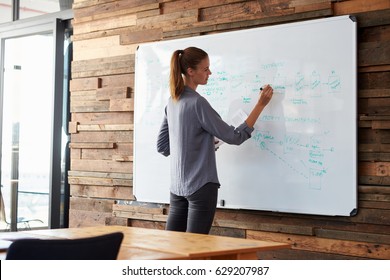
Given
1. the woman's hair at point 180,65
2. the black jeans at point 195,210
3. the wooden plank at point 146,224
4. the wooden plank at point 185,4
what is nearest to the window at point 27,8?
the wooden plank at point 185,4

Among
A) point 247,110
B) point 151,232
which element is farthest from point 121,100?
point 151,232

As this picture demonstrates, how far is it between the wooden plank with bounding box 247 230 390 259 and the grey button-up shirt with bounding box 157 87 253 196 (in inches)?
26.9

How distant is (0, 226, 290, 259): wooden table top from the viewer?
2.07 m

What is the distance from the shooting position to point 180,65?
351 cm

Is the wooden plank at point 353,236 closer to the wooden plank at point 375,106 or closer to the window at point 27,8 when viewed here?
the wooden plank at point 375,106

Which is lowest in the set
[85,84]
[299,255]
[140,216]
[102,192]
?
[299,255]

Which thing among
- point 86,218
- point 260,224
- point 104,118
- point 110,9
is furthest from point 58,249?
point 110,9

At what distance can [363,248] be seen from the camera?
3.54m

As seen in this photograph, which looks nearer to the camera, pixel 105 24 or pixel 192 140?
pixel 192 140

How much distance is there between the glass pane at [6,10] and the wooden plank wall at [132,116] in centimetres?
105

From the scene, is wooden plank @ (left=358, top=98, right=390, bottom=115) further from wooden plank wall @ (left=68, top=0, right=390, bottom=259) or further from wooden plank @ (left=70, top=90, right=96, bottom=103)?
wooden plank @ (left=70, top=90, right=96, bottom=103)

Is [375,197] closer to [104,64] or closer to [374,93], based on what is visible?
[374,93]

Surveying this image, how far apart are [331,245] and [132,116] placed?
68.4 inches

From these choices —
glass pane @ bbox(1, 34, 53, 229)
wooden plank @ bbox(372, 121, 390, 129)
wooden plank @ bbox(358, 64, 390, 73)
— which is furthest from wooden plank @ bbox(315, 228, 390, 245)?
glass pane @ bbox(1, 34, 53, 229)
